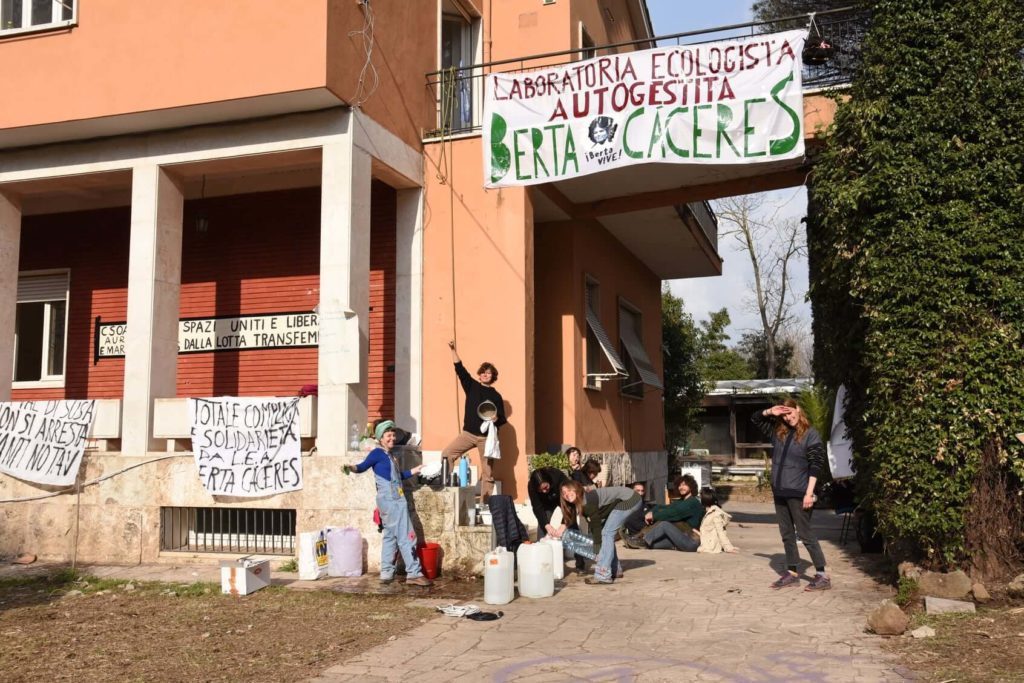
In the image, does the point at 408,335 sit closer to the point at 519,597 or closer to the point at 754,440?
the point at 519,597

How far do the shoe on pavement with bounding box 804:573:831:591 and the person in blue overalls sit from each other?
368 centimetres

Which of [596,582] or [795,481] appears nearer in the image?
[795,481]

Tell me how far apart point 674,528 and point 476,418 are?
3.24 metres

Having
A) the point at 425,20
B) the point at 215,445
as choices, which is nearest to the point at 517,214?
the point at 425,20

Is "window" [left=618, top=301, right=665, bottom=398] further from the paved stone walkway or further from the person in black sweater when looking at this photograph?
the paved stone walkway

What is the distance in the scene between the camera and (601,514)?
359 inches

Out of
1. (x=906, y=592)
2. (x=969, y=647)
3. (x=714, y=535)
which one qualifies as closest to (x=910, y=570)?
(x=906, y=592)

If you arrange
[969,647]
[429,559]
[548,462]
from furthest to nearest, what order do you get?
[548,462]
[429,559]
[969,647]

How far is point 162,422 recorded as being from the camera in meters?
10.5

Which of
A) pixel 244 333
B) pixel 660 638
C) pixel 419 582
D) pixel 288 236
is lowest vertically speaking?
pixel 660 638

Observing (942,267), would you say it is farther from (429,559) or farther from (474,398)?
(429,559)

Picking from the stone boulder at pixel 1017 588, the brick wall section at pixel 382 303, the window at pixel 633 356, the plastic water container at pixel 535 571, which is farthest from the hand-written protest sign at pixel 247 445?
the window at pixel 633 356

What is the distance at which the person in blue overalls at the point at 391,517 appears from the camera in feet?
28.7

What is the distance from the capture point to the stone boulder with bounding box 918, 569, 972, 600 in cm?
745
